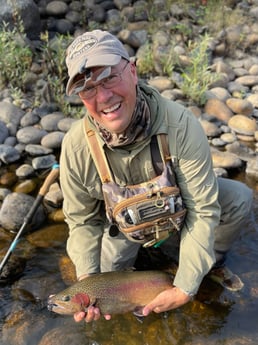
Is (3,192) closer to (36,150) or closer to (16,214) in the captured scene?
(16,214)

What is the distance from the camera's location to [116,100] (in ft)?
8.44

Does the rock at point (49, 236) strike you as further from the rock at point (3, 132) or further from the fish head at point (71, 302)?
the rock at point (3, 132)

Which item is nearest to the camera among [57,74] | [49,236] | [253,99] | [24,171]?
[49,236]

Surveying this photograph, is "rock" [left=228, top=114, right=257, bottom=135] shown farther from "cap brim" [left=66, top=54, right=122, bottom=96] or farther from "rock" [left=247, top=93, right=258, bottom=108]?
"cap brim" [left=66, top=54, right=122, bottom=96]

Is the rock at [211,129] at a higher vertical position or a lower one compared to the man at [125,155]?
lower

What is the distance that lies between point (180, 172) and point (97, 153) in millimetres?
598

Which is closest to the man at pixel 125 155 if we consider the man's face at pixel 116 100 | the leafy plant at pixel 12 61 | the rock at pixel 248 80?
the man's face at pixel 116 100

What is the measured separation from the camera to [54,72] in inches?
294

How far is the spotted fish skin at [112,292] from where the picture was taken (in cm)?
293

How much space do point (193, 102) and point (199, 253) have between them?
14.1ft

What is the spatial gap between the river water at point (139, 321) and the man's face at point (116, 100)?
1864mm

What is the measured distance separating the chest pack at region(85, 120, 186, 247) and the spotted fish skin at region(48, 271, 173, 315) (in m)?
0.35


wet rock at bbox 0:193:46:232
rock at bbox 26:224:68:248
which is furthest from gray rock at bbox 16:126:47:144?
rock at bbox 26:224:68:248

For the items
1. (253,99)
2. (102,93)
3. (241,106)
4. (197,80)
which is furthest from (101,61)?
(253,99)
